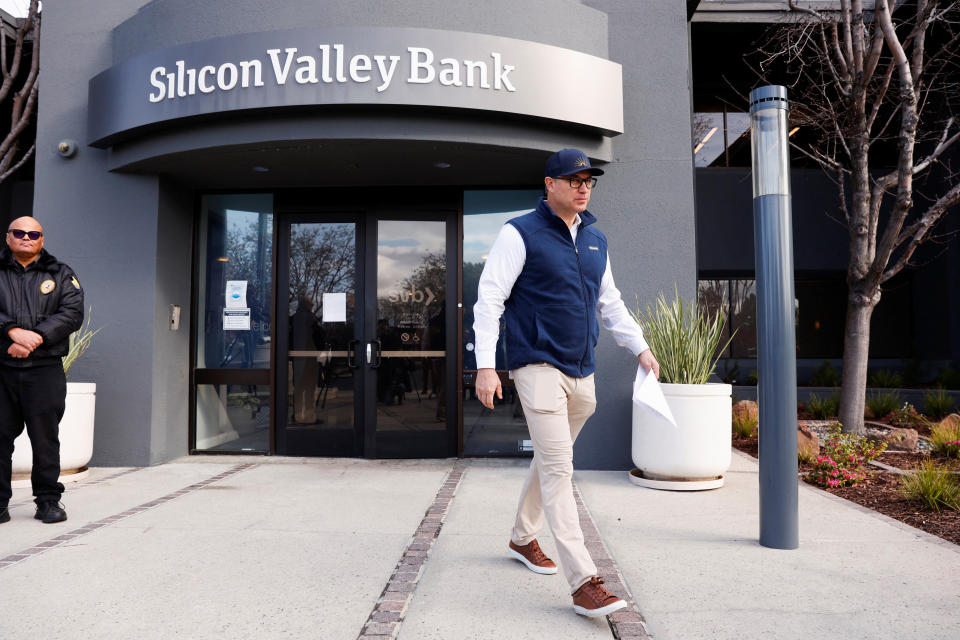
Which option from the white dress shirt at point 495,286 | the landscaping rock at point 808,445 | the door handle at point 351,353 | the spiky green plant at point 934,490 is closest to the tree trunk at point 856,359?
the landscaping rock at point 808,445

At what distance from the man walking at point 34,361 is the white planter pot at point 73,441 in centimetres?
118

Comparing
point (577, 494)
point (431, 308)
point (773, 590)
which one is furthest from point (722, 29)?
point (773, 590)

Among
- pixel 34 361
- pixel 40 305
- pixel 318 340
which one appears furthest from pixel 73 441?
pixel 318 340

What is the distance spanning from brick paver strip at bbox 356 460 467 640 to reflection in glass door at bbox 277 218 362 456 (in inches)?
84.5

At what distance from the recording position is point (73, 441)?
5.25 metres

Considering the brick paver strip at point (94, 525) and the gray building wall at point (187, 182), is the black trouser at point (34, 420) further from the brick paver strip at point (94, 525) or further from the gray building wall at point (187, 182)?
the gray building wall at point (187, 182)

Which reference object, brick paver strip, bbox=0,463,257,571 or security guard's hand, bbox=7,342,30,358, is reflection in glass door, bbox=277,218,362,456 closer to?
brick paver strip, bbox=0,463,257,571

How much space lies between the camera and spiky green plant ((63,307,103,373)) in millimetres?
5488

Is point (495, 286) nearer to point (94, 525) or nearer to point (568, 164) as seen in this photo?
point (568, 164)

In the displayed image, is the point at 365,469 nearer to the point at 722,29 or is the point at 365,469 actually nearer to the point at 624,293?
the point at 624,293

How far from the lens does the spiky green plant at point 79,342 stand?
18.0 ft

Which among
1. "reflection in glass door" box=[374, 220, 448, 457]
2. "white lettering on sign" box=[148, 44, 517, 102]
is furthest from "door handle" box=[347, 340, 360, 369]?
"white lettering on sign" box=[148, 44, 517, 102]

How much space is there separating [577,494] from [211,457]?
385cm

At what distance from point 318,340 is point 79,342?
2.10 metres
